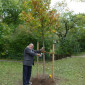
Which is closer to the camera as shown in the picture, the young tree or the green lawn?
the young tree

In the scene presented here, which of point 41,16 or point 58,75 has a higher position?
point 41,16

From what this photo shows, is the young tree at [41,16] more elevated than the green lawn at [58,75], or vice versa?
the young tree at [41,16]

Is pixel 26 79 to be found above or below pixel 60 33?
below

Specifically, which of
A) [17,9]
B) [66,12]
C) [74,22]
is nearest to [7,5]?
[17,9]

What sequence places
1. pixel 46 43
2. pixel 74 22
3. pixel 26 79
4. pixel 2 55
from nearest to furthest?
pixel 26 79 < pixel 46 43 < pixel 2 55 < pixel 74 22

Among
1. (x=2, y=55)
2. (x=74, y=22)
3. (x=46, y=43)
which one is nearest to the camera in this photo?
(x=46, y=43)

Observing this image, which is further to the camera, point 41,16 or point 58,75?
point 58,75

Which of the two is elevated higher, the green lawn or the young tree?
the young tree

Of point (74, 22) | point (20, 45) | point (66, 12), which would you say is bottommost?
point (20, 45)

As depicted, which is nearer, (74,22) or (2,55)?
(2,55)

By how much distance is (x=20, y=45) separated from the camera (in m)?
13.6

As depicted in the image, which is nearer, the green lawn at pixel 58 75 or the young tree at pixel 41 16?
the young tree at pixel 41 16

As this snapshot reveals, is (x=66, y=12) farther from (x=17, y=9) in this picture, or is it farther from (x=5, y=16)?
(x=5, y=16)

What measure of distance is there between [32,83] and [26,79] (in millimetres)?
432
